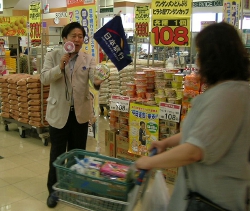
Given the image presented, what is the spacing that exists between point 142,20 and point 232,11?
3195mm

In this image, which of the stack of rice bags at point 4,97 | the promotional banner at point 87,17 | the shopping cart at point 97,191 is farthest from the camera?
Result: the stack of rice bags at point 4,97

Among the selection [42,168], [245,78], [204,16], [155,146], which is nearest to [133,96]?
[42,168]

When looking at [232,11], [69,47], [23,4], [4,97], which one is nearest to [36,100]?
[4,97]

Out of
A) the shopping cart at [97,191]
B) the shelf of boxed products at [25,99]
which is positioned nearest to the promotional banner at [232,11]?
the shelf of boxed products at [25,99]

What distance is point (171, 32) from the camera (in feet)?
13.7

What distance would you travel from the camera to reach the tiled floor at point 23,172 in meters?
3.33

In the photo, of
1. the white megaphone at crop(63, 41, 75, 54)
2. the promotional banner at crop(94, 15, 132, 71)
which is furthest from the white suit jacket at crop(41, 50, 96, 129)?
the promotional banner at crop(94, 15, 132, 71)

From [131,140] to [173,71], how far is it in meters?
1.00

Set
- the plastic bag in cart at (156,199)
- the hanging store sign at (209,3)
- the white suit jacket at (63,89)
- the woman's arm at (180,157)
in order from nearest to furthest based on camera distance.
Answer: the woman's arm at (180,157)
the plastic bag in cart at (156,199)
the white suit jacket at (63,89)
the hanging store sign at (209,3)

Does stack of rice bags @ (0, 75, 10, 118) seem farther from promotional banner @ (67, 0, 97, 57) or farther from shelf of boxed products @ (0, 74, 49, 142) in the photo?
promotional banner @ (67, 0, 97, 57)

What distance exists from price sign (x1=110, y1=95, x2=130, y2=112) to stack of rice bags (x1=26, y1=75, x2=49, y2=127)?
4.90 feet

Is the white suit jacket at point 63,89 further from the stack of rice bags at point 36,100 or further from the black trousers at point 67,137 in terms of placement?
the stack of rice bags at point 36,100

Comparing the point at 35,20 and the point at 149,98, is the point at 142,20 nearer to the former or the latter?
the point at 35,20

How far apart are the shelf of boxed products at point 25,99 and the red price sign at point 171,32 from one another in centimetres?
201
